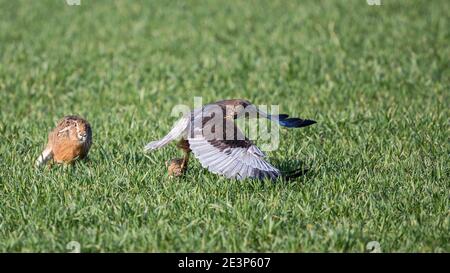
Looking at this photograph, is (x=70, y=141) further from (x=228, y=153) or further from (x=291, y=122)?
(x=291, y=122)

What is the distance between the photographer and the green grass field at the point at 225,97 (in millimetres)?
4910

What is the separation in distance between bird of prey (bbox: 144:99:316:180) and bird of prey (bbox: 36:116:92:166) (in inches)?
22.7

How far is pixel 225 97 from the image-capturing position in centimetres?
859

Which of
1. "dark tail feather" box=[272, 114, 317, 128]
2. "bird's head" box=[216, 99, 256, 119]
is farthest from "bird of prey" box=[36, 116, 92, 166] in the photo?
"dark tail feather" box=[272, 114, 317, 128]

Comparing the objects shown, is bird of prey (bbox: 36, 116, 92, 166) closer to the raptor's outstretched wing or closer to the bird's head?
the raptor's outstretched wing

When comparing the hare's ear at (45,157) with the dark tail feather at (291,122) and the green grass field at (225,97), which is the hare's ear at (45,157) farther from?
the dark tail feather at (291,122)

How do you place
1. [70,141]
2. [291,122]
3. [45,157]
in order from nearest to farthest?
1. [291,122]
2. [70,141]
3. [45,157]

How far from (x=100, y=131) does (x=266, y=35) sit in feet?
14.2

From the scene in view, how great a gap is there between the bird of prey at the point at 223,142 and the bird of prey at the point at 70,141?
0.58 m

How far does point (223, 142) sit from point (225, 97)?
319 centimetres

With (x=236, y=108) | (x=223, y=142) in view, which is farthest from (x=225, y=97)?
(x=223, y=142)

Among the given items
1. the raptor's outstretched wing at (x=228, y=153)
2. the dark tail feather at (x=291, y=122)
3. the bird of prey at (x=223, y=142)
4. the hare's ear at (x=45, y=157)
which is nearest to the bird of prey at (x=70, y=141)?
the hare's ear at (x=45, y=157)

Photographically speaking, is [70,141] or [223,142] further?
[70,141]

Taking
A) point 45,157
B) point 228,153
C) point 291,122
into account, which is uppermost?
point 291,122
